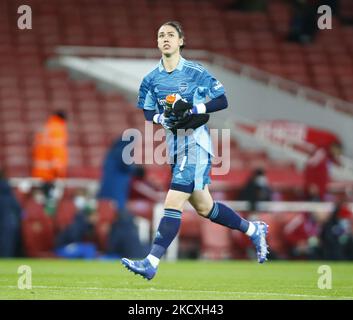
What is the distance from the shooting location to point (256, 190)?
59.7 ft

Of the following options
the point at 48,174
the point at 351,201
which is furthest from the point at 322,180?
the point at 48,174

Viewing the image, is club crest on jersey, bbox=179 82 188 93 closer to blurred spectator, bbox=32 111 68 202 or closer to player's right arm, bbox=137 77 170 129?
player's right arm, bbox=137 77 170 129

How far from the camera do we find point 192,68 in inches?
378

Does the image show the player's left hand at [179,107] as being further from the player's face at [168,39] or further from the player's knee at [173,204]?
the player's knee at [173,204]

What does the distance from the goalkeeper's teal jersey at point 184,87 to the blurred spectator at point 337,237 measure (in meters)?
8.28

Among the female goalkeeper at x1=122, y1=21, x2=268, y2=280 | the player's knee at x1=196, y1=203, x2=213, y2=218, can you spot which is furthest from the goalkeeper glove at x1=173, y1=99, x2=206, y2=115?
the player's knee at x1=196, y1=203, x2=213, y2=218

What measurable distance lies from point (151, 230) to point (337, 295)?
344 inches

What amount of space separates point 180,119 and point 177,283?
5.66 ft

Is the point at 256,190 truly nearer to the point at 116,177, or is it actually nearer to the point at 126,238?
the point at 116,177

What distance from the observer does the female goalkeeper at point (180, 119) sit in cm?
941

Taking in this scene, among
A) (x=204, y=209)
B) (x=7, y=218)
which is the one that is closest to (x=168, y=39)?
(x=204, y=209)

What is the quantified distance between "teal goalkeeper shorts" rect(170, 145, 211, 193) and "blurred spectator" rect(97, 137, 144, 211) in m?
7.38

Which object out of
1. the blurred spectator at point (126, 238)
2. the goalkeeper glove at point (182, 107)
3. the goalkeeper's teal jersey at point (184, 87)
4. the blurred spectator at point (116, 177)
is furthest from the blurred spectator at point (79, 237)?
the goalkeeper glove at point (182, 107)

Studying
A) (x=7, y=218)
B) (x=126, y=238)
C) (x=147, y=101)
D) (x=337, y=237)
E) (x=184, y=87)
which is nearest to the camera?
(x=184, y=87)
